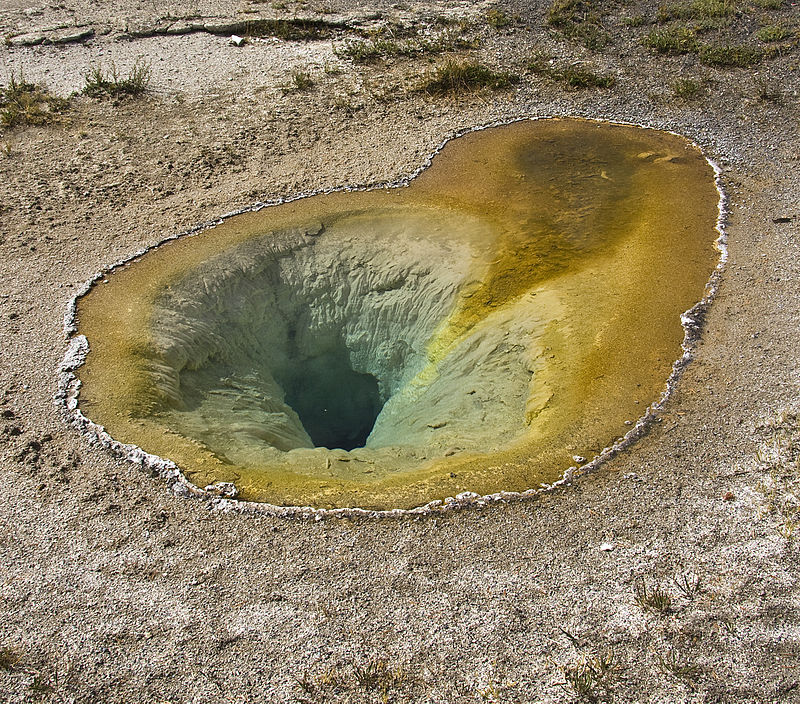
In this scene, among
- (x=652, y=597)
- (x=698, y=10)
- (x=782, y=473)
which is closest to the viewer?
(x=652, y=597)

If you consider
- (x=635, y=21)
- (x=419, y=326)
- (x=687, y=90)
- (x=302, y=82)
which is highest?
(x=635, y=21)

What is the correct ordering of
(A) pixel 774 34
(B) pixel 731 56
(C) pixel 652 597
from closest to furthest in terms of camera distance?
(C) pixel 652 597 → (B) pixel 731 56 → (A) pixel 774 34

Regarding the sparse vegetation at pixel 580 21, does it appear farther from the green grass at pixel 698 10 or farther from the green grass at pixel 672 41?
the green grass at pixel 698 10

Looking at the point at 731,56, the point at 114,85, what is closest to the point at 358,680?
the point at 114,85

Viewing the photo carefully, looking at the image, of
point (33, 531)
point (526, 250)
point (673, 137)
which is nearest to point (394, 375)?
point (526, 250)

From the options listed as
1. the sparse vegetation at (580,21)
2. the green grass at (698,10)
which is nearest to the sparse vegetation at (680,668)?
the sparse vegetation at (580,21)

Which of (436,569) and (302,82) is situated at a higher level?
(302,82)

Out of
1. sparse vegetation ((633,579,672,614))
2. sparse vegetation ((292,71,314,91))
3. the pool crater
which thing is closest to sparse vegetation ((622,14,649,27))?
the pool crater

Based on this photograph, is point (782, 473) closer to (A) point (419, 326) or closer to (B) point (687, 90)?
(A) point (419, 326)
